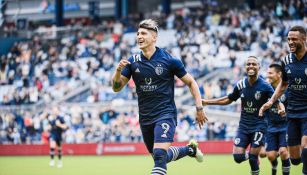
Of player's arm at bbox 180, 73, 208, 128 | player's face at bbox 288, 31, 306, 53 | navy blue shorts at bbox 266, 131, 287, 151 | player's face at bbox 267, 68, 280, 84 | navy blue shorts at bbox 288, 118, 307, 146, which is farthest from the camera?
player's face at bbox 267, 68, 280, 84

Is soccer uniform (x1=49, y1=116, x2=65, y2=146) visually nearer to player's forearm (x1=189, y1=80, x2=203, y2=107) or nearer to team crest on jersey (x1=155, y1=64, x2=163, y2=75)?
team crest on jersey (x1=155, y1=64, x2=163, y2=75)

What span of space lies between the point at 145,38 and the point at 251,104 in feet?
12.9

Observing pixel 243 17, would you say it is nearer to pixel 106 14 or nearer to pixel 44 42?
pixel 44 42

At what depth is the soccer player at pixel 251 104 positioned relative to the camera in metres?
15.0

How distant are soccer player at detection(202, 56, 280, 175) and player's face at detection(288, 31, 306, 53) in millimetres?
2647

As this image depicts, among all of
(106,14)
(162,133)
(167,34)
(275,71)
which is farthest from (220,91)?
(106,14)

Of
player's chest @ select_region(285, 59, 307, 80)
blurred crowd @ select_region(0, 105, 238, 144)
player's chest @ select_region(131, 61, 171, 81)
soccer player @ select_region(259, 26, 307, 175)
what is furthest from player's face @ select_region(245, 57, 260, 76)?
blurred crowd @ select_region(0, 105, 238, 144)

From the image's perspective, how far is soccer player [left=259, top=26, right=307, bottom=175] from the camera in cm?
1234

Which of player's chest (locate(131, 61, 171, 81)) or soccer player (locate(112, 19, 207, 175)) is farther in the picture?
player's chest (locate(131, 61, 171, 81))

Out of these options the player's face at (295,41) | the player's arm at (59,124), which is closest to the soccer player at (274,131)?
the player's face at (295,41)

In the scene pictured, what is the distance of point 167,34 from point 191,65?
628 cm

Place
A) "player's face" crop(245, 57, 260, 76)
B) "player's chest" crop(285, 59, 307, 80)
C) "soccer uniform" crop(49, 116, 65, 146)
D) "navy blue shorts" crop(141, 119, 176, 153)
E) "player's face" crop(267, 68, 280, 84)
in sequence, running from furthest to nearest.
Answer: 1. "soccer uniform" crop(49, 116, 65, 146)
2. "player's face" crop(267, 68, 280, 84)
3. "player's face" crop(245, 57, 260, 76)
4. "player's chest" crop(285, 59, 307, 80)
5. "navy blue shorts" crop(141, 119, 176, 153)

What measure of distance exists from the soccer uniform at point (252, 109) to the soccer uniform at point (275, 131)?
34.5 inches

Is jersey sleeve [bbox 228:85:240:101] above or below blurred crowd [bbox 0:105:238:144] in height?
above
